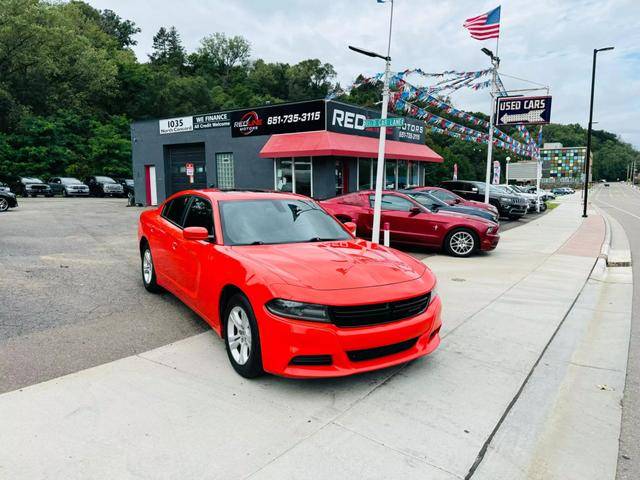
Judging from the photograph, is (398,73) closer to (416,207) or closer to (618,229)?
(416,207)

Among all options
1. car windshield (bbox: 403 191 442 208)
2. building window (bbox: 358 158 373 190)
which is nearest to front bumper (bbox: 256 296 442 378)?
car windshield (bbox: 403 191 442 208)

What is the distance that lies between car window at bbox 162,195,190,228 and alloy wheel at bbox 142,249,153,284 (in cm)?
72

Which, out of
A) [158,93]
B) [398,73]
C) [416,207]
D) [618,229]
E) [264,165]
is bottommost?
[618,229]

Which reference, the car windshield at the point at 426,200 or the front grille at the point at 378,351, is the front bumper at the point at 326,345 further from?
the car windshield at the point at 426,200

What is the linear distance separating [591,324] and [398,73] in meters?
10.7

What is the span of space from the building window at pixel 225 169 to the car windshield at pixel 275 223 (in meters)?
16.6

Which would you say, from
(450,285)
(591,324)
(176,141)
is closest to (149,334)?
(450,285)

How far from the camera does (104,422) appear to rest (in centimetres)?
320

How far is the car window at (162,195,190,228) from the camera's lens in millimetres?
5699

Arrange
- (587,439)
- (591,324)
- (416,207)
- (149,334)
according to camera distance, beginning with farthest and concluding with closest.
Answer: (416,207) → (591,324) → (149,334) → (587,439)

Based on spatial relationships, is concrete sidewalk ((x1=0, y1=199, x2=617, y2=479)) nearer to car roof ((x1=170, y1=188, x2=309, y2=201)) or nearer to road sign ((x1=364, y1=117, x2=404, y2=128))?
car roof ((x1=170, y1=188, x2=309, y2=201))

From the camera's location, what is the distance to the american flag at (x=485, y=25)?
49.5ft

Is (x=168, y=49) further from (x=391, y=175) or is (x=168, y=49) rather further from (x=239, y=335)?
(x=239, y=335)

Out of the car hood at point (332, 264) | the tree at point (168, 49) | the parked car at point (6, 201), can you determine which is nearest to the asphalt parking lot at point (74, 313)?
the car hood at point (332, 264)
